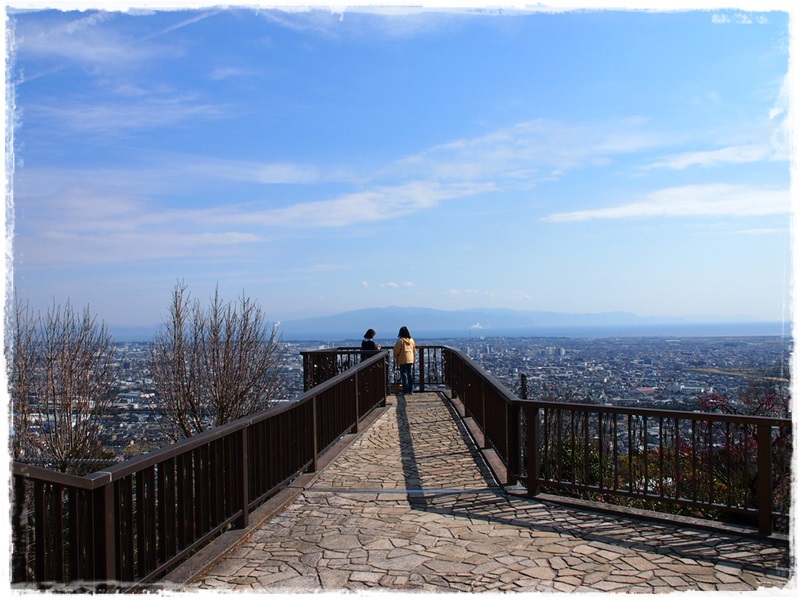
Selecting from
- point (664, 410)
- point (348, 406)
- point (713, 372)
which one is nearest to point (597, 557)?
point (664, 410)

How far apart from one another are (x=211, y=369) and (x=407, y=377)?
10.8m

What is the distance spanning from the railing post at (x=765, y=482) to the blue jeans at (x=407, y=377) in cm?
1302

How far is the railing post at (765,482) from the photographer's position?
579 cm

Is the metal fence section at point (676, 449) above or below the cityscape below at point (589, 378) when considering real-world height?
above

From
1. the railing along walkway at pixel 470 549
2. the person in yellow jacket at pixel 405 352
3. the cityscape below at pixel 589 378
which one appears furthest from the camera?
the person in yellow jacket at pixel 405 352

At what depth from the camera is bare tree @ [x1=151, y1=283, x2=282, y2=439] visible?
80.9ft

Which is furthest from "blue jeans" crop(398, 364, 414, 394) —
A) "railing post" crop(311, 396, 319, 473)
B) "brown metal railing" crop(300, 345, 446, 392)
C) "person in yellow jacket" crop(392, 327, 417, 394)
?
"railing post" crop(311, 396, 319, 473)

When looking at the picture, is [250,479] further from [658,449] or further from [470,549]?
[658,449]

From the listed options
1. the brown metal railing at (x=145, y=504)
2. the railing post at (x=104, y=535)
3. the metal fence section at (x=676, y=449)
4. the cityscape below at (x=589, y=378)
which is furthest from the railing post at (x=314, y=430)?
the cityscape below at (x=589, y=378)

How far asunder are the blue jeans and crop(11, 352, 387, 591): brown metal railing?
35.9 ft

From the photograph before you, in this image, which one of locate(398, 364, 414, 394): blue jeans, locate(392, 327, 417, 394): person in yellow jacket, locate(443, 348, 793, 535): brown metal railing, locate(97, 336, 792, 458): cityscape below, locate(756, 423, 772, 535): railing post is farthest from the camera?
locate(398, 364, 414, 394): blue jeans

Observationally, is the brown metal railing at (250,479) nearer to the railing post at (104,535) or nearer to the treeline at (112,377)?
the railing post at (104,535)

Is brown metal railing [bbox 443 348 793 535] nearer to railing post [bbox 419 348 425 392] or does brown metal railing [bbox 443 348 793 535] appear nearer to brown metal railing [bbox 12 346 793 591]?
brown metal railing [bbox 12 346 793 591]

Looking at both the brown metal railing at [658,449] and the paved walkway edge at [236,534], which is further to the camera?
the brown metal railing at [658,449]
